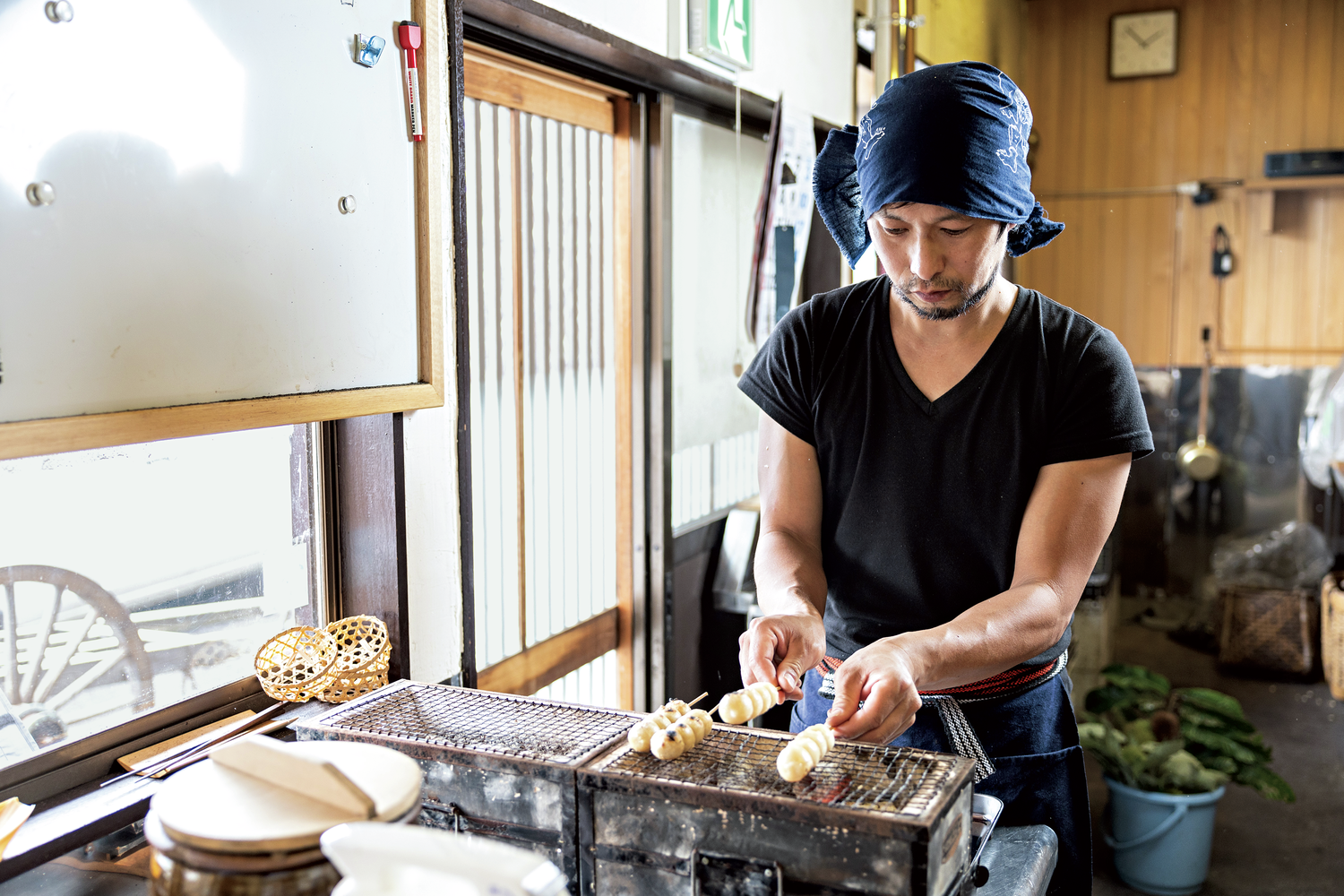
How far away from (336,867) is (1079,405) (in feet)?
4.18

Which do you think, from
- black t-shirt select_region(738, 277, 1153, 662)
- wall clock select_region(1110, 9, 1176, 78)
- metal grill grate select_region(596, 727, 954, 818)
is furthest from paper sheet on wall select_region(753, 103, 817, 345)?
wall clock select_region(1110, 9, 1176, 78)

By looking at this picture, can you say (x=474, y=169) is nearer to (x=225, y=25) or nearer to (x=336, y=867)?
(x=225, y=25)

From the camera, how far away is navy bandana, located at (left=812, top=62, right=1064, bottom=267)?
1.58 m

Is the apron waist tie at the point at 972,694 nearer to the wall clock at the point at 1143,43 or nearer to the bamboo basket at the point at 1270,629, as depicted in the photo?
the bamboo basket at the point at 1270,629

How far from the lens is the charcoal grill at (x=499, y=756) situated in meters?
1.19

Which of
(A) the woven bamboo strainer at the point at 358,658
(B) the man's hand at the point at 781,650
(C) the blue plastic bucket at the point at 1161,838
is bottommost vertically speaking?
(C) the blue plastic bucket at the point at 1161,838

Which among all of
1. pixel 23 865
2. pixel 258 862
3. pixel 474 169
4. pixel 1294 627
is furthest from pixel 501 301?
pixel 1294 627

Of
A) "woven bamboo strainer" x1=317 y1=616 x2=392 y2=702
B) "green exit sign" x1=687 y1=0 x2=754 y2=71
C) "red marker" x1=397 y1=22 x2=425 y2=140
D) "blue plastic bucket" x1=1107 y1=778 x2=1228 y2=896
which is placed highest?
"green exit sign" x1=687 y1=0 x2=754 y2=71

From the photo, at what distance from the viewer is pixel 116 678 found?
5.32 ft

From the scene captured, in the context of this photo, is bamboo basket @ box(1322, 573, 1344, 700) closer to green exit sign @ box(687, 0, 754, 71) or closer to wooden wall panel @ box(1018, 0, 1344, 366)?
wooden wall panel @ box(1018, 0, 1344, 366)

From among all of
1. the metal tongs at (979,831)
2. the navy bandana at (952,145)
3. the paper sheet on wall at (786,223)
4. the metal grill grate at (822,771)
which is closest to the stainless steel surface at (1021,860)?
the metal tongs at (979,831)

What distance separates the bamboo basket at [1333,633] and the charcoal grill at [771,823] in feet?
14.1

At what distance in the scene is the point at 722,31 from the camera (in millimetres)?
2773

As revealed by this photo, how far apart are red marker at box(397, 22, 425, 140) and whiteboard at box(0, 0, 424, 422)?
0.05 ft
